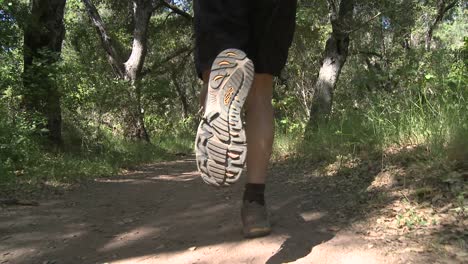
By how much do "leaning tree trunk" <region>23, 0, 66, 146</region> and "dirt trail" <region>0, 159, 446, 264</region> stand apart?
2983mm

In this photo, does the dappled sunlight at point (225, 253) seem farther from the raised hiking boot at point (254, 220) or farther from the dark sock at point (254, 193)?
the dark sock at point (254, 193)

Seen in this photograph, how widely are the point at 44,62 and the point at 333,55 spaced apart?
5.14m

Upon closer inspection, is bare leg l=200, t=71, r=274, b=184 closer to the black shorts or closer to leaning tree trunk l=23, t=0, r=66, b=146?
the black shorts

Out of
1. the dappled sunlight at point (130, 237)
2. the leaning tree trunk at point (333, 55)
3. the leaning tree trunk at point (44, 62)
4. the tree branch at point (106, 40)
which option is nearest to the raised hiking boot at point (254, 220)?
the dappled sunlight at point (130, 237)

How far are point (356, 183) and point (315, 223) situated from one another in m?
0.81

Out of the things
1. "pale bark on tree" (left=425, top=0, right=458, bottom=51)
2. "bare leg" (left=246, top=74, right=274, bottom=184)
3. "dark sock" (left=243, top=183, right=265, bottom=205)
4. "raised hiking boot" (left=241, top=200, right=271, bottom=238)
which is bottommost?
"raised hiking boot" (left=241, top=200, right=271, bottom=238)

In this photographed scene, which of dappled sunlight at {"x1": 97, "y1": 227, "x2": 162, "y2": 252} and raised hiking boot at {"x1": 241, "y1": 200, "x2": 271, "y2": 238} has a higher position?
raised hiking boot at {"x1": 241, "y1": 200, "x2": 271, "y2": 238}

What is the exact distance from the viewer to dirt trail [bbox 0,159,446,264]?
1.81 m

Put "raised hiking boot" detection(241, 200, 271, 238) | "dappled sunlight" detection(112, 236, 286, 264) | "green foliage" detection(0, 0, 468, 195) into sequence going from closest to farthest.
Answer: "dappled sunlight" detection(112, 236, 286, 264), "raised hiking boot" detection(241, 200, 271, 238), "green foliage" detection(0, 0, 468, 195)

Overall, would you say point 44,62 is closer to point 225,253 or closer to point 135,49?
point 225,253

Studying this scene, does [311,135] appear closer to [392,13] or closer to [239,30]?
[239,30]

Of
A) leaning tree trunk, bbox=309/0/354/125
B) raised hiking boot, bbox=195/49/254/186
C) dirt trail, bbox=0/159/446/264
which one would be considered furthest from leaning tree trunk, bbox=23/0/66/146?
raised hiking boot, bbox=195/49/254/186

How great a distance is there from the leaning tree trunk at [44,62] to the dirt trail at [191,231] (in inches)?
117

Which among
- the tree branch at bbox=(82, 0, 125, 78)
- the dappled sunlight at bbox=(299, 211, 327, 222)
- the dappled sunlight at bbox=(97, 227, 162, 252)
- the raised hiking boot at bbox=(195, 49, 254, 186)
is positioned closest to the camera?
the raised hiking boot at bbox=(195, 49, 254, 186)
